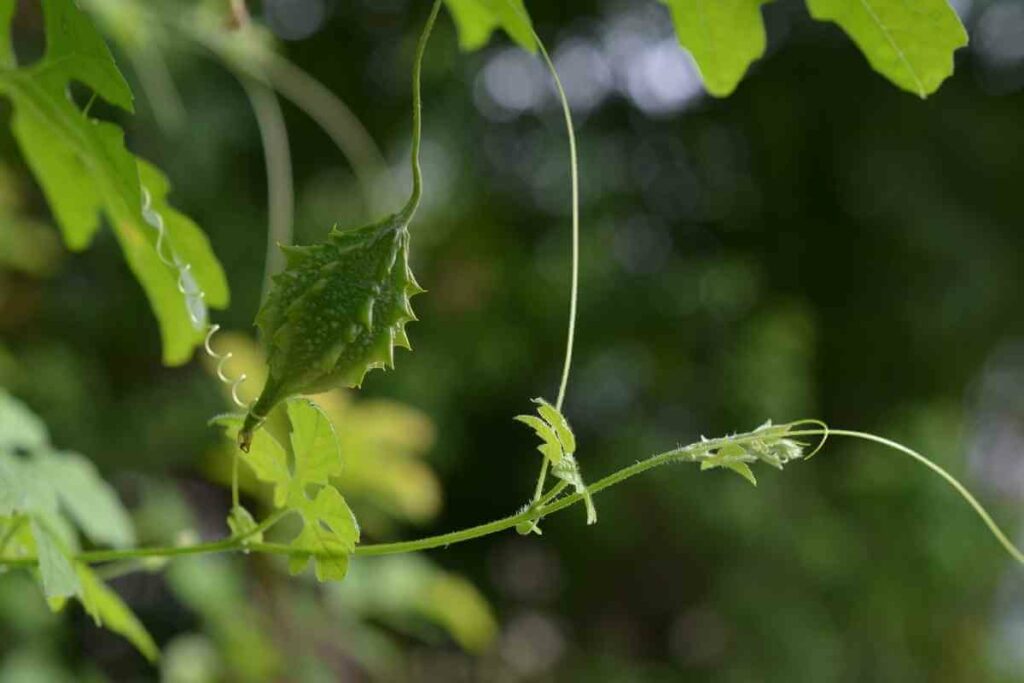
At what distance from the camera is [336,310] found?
28cm

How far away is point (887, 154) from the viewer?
232 centimetres

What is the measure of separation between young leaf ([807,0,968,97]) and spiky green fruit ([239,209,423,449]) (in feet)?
0.47

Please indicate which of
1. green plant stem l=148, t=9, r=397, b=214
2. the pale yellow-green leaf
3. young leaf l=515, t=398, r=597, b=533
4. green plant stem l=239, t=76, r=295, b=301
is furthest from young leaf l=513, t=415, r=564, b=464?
green plant stem l=239, t=76, r=295, b=301

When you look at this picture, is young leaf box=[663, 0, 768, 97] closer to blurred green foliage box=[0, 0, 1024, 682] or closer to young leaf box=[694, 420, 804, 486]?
young leaf box=[694, 420, 804, 486]

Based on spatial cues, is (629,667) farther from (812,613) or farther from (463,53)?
(463,53)

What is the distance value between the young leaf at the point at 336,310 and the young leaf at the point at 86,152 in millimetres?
81

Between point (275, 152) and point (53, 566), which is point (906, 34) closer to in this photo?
point (53, 566)

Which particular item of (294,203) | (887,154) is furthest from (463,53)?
(887,154)

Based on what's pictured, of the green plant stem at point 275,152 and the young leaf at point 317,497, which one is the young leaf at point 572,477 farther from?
the green plant stem at point 275,152

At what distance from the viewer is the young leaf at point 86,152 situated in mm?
344

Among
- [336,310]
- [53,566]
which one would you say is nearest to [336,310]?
[336,310]

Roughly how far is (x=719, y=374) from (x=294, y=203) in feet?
2.53

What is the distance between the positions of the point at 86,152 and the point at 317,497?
14cm

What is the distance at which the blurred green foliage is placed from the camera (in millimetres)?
1779
